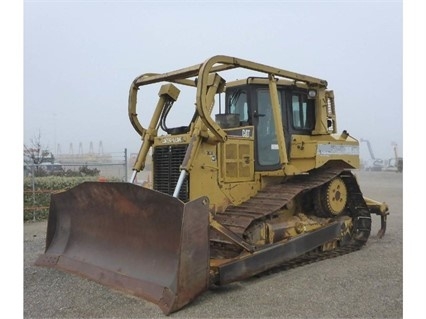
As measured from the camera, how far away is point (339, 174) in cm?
757

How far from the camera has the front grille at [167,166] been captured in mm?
6223

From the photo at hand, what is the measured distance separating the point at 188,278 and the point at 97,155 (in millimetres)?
10305

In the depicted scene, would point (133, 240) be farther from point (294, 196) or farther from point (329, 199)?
point (329, 199)

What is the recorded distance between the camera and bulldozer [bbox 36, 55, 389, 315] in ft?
16.1

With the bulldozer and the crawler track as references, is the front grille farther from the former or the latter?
the crawler track

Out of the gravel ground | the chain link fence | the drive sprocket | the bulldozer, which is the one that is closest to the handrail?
the bulldozer

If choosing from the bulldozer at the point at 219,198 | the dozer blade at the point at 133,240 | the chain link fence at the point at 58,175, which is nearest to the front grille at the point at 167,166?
the bulldozer at the point at 219,198

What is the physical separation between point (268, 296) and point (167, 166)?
2395mm

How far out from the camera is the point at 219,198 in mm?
6262

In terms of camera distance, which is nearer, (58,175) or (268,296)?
(268,296)

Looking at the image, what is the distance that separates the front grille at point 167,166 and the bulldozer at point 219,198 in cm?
1

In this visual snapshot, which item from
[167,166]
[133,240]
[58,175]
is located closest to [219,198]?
[167,166]

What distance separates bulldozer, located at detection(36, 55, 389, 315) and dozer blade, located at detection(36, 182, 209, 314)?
0.6 inches

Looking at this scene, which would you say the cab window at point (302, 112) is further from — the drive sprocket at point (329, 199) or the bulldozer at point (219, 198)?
the drive sprocket at point (329, 199)
